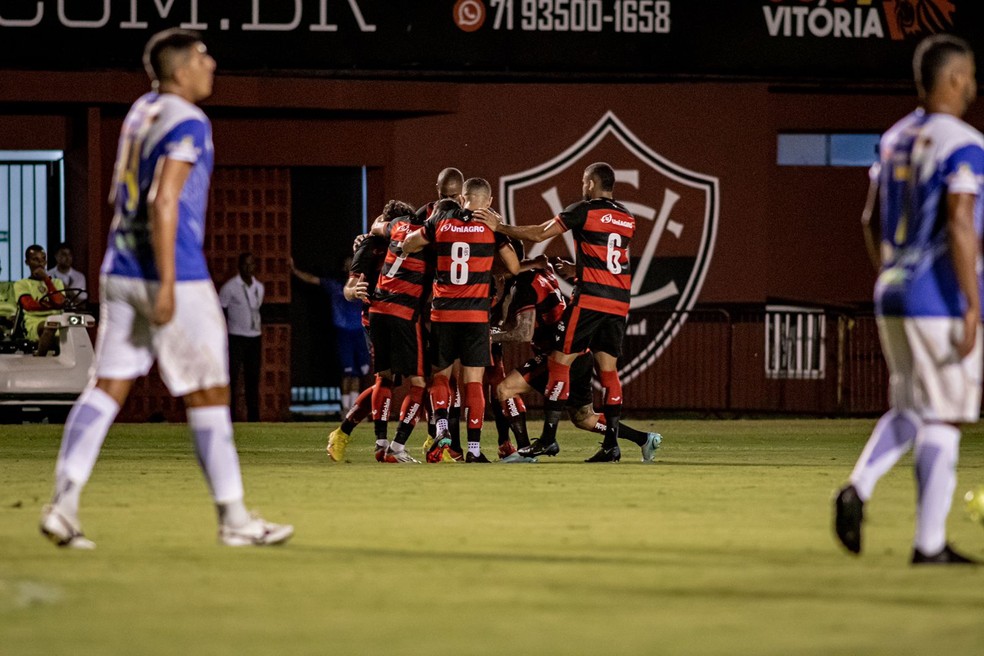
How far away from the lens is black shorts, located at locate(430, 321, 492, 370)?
13.4 m

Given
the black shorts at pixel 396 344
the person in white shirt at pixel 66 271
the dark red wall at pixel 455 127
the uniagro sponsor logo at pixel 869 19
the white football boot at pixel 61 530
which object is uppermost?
the uniagro sponsor logo at pixel 869 19

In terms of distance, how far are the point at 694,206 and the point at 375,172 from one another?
4.18 m

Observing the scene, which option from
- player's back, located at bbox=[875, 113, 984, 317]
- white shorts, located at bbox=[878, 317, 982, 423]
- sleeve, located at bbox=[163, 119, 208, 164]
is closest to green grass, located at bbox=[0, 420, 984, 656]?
white shorts, located at bbox=[878, 317, 982, 423]

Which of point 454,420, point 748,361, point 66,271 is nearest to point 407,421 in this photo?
point 454,420

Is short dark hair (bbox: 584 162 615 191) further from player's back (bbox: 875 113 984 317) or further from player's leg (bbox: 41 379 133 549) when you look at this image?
player's leg (bbox: 41 379 133 549)

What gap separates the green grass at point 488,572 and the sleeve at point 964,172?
1.51 m

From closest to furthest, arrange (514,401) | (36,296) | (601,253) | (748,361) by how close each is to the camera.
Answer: (601,253), (514,401), (36,296), (748,361)

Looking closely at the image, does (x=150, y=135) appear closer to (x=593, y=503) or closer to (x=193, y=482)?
(x=593, y=503)

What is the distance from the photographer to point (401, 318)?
13.7m

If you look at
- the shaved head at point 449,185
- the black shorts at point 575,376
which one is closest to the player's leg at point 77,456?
the shaved head at point 449,185

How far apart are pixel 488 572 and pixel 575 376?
731 cm

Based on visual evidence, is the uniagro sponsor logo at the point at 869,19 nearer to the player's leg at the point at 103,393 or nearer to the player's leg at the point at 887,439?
the player's leg at the point at 887,439

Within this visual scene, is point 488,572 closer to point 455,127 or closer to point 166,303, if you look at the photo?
point 166,303

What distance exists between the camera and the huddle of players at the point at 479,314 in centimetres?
1322
